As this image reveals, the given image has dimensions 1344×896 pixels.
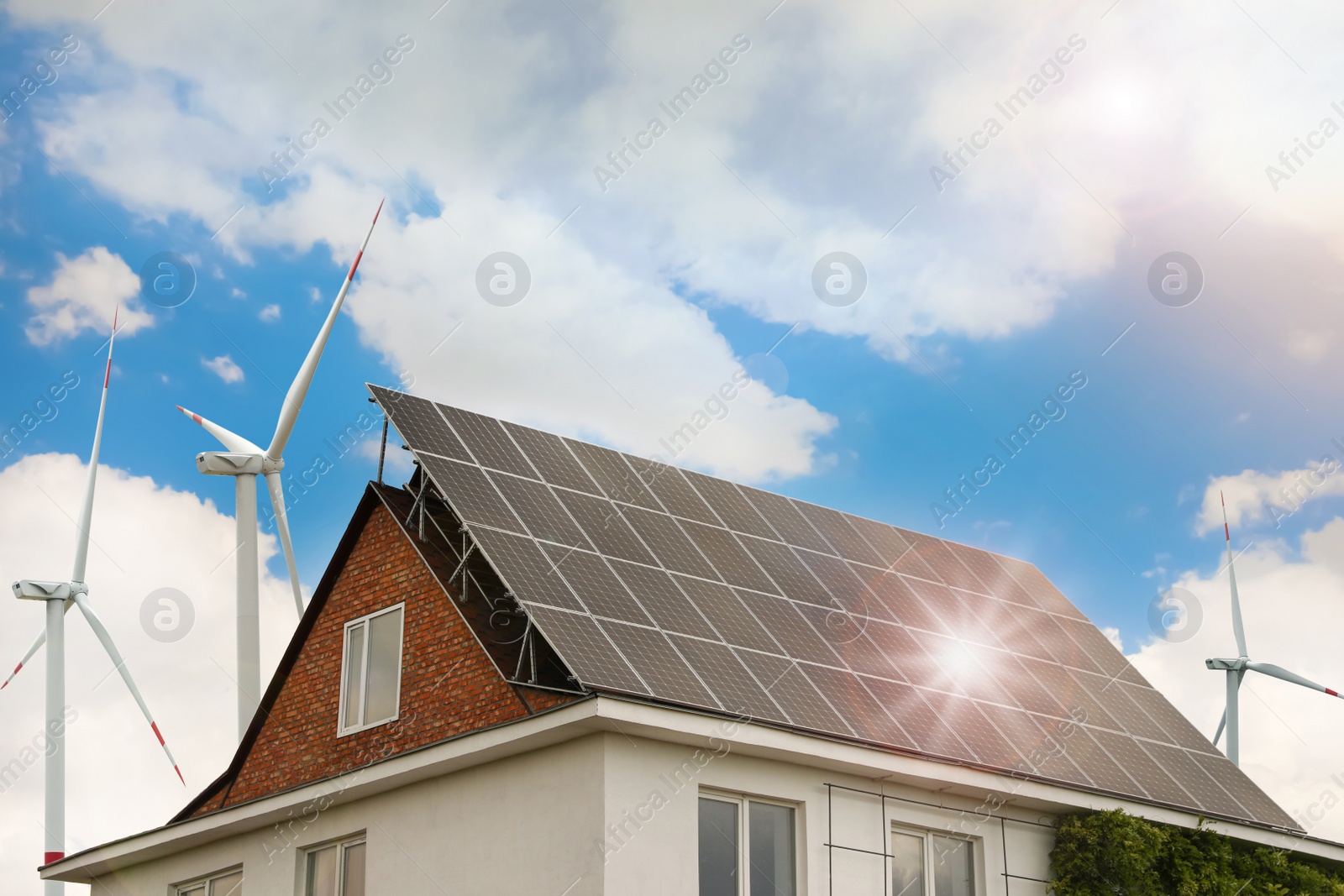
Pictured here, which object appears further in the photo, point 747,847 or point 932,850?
point 932,850

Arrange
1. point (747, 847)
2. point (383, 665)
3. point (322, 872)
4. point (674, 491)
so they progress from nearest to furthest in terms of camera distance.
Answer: point (747, 847) < point (322, 872) < point (383, 665) < point (674, 491)

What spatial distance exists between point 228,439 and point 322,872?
42.7 feet

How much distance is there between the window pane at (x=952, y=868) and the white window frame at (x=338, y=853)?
8.04 meters

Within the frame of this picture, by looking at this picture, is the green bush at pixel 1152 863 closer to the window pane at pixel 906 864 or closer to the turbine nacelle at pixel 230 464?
the window pane at pixel 906 864

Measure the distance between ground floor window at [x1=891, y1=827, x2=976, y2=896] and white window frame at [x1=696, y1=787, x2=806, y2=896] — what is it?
5.43 ft

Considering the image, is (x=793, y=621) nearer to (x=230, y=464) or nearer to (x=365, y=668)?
(x=365, y=668)

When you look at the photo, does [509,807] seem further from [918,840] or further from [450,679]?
[918,840]

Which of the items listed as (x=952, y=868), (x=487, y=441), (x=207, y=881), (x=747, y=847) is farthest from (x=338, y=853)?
(x=952, y=868)

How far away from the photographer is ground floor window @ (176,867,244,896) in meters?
21.5

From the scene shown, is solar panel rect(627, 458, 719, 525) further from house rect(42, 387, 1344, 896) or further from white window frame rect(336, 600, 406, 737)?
white window frame rect(336, 600, 406, 737)

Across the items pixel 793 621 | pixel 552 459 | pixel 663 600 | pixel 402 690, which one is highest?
pixel 552 459

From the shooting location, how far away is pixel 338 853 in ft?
65.4

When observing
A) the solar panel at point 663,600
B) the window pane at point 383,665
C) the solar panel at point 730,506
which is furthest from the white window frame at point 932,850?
the window pane at point 383,665

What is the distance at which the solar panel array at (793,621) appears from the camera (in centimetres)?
1833
